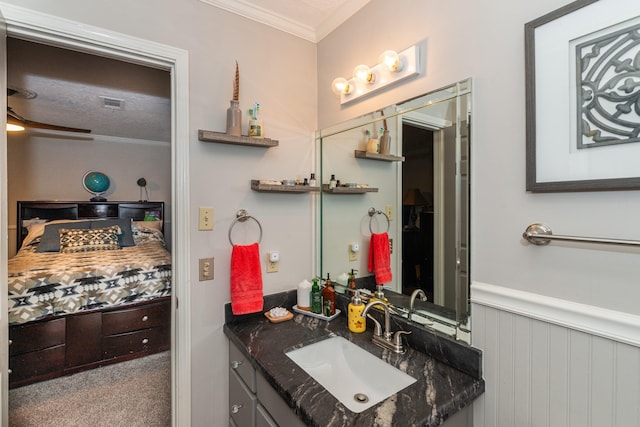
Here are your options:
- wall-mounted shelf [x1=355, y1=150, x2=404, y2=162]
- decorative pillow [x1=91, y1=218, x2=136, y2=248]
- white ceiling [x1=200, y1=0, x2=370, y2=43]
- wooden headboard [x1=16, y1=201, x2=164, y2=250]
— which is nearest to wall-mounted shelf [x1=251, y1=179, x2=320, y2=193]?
wall-mounted shelf [x1=355, y1=150, x2=404, y2=162]

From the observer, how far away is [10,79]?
248 centimetres

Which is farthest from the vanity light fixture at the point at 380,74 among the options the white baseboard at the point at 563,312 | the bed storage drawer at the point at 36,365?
the bed storage drawer at the point at 36,365

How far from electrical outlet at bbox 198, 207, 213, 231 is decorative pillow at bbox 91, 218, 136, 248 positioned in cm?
327

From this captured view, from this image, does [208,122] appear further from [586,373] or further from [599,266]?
[586,373]

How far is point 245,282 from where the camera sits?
60.5 inches

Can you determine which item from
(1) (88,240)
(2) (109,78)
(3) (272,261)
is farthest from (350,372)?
(1) (88,240)

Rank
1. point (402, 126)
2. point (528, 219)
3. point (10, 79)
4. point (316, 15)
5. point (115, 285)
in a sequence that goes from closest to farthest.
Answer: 1. point (528, 219)
2. point (402, 126)
3. point (316, 15)
4. point (10, 79)
5. point (115, 285)

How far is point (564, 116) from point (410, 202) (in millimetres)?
633

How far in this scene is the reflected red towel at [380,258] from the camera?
150 centimetres

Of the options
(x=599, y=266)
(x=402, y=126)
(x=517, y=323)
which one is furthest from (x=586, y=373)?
(x=402, y=126)

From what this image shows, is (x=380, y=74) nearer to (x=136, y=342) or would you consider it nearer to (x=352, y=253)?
(x=352, y=253)

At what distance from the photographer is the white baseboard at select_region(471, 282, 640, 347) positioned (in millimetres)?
749

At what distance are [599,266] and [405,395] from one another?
676 mm

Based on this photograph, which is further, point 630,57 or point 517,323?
point 517,323
